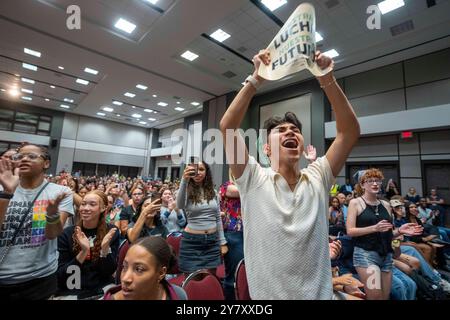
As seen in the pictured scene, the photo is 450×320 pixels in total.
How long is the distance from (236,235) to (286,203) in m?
1.89

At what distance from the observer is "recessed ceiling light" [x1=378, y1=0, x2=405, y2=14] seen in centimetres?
479

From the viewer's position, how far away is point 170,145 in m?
16.4

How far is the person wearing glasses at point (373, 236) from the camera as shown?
1.97 m

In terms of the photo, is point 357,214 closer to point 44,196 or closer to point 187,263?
point 187,263

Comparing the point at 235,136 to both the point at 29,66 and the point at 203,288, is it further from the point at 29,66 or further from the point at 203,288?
the point at 29,66

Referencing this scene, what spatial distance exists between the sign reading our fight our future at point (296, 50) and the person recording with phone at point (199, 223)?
150 centimetres

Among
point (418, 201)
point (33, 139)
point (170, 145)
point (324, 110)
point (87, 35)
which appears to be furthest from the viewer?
point (170, 145)

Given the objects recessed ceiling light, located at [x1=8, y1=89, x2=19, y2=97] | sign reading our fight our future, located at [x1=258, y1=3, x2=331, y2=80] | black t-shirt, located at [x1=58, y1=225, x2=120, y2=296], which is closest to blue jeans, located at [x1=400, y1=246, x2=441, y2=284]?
sign reading our fight our future, located at [x1=258, y1=3, x2=331, y2=80]

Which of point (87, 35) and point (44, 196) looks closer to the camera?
point (44, 196)

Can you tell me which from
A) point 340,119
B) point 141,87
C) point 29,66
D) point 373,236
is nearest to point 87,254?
point 340,119

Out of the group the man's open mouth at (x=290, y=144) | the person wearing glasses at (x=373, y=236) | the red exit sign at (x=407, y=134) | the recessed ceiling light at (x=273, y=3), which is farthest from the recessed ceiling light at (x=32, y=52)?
the red exit sign at (x=407, y=134)

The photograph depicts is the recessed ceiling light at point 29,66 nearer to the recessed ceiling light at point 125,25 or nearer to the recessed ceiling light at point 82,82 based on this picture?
the recessed ceiling light at point 82,82
